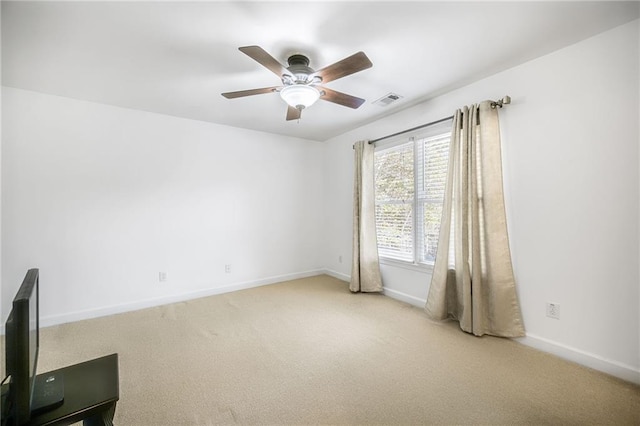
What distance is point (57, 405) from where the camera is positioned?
101 centimetres

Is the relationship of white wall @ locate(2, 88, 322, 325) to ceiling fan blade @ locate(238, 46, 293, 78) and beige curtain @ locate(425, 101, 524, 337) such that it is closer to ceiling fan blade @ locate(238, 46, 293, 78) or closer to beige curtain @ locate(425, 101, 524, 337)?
ceiling fan blade @ locate(238, 46, 293, 78)

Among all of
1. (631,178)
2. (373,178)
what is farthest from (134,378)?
(631,178)

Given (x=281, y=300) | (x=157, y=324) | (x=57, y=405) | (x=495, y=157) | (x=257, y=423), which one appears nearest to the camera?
(x=57, y=405)

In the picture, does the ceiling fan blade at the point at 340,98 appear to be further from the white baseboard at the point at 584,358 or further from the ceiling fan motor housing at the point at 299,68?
the white baseboard at the point at 584,358

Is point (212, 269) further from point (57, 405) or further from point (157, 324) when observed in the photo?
point (57, 405)

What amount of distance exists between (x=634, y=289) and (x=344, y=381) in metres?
2.08

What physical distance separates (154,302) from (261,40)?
319cm

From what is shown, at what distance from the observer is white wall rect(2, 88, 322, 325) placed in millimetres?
2791

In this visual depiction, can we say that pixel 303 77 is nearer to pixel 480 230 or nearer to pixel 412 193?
pixel 412 193

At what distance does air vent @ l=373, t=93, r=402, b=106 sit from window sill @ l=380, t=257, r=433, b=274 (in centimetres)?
194

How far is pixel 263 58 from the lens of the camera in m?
1.79

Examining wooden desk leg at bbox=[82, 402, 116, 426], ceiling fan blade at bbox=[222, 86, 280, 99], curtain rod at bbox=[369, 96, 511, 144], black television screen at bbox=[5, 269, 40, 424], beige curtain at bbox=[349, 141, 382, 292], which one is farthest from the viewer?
beige curtain at bbox=[349, 141, 382, 292]

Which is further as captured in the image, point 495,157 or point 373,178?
point 373,178

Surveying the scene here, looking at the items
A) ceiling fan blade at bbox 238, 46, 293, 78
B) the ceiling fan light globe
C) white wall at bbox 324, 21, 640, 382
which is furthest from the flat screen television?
white wall at bbox 324, 21, 640, 382
